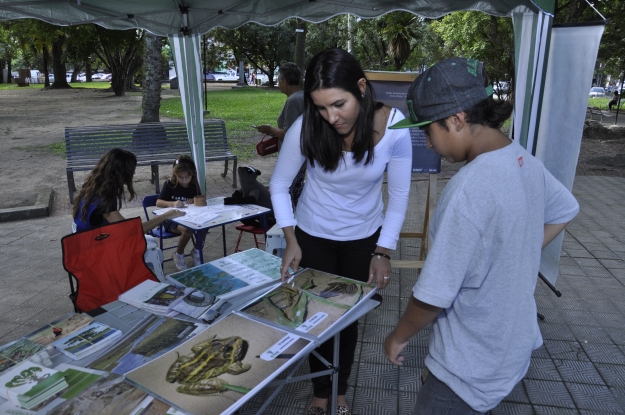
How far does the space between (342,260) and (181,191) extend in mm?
2731

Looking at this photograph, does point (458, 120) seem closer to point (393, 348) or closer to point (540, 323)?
point (393, 348)

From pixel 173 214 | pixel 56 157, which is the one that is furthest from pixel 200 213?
pixel 56 157

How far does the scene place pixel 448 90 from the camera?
1.15 metres

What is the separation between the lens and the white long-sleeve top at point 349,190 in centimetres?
201

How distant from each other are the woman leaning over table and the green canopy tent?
2.06 meters

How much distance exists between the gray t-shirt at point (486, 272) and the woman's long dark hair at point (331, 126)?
2.50 feet

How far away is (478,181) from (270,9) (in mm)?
4317

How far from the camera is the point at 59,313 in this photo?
3.72 metres

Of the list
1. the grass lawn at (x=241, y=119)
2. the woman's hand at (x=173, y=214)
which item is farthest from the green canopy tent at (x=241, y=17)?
the grass lawn at (x=241, y=119)

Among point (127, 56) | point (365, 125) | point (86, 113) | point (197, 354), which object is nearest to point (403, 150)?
point (365, 125)

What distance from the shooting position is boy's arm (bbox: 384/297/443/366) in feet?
4.07

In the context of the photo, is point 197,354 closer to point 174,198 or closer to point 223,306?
point 223,306

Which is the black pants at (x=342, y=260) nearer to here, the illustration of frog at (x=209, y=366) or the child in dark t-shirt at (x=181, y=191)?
the illustration of frog at (x=209, y=366)

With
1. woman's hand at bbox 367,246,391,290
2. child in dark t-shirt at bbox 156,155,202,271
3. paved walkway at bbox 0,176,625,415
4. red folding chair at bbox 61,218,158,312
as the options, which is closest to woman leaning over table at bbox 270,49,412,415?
woman's hand at bbox 367,246,391,290
